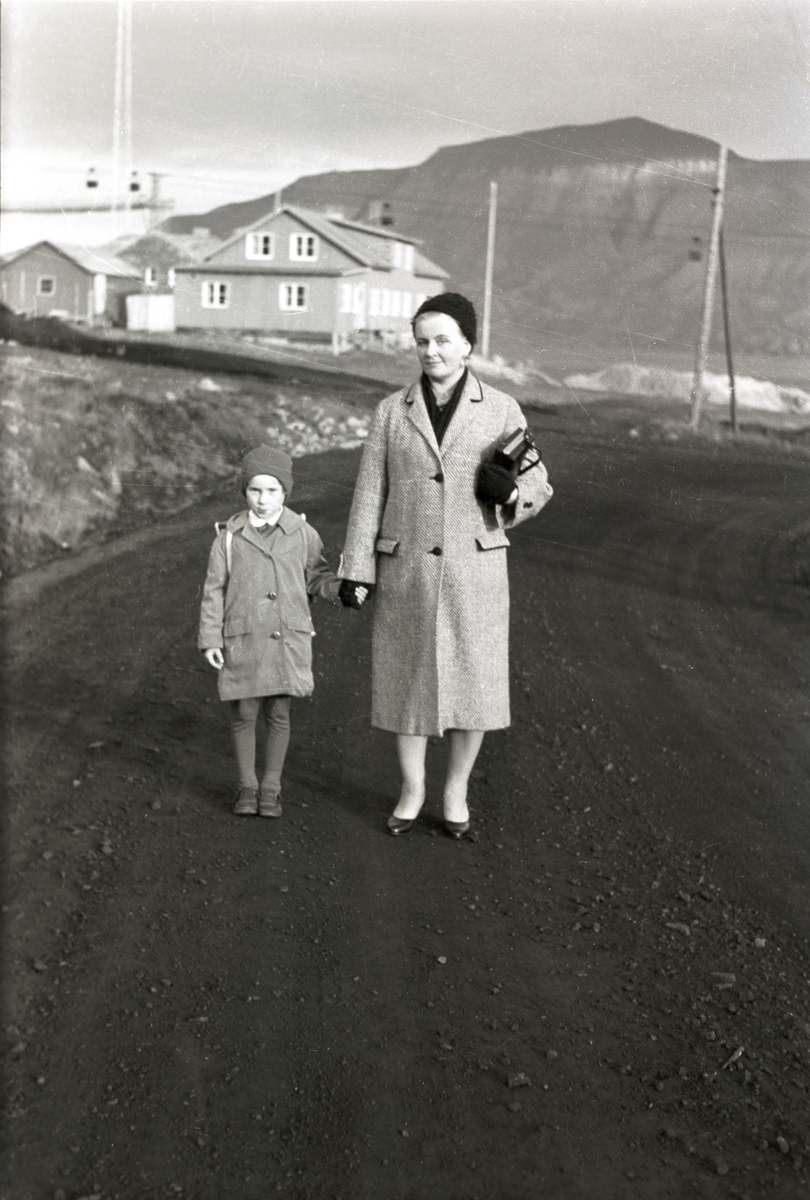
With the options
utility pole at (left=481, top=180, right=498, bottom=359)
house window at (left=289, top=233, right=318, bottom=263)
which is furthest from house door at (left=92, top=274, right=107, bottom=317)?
utility pole at (left=481, top=180, right=498, bottom=359)

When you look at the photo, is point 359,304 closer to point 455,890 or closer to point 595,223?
point 595,223

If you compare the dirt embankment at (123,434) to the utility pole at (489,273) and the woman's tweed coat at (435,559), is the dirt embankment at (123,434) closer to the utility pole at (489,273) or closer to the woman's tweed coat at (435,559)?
the woman's tweed coat at (435,559)

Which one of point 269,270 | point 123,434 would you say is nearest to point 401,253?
point 269,270

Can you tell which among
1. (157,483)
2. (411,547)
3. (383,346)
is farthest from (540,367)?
(157,483)

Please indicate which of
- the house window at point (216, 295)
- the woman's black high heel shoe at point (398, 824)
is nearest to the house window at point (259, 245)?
the house window at point (216, 295)

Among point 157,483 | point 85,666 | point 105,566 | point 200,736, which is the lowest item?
point 200,736

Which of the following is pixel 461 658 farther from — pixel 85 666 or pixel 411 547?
pixel 85 666

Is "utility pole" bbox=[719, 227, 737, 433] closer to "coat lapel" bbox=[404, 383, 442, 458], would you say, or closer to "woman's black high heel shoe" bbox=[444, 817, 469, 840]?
"coat lapel" bbox=[404, 383, 442, 458]

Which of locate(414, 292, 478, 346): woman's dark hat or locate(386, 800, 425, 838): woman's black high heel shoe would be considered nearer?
locate(414, 292, 478, 346): woman's dark hat
